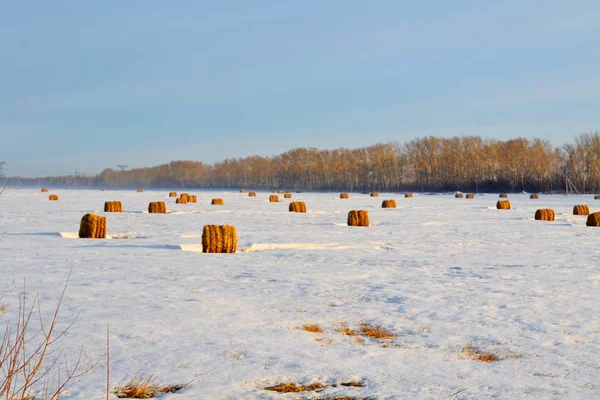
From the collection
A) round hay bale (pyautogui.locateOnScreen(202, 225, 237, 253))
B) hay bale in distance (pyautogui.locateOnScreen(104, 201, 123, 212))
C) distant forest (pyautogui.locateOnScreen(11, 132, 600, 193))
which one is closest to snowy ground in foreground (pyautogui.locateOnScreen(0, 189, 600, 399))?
round hay bale (pyautogui.locateOnScreen(202, 225, 237, 253))

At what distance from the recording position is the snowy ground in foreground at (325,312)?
533cm

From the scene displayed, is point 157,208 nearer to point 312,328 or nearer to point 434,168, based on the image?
point 312,328

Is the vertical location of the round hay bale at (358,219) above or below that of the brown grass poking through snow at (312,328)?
above

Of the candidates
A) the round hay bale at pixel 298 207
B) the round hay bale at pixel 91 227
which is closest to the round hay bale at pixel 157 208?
the round hay bale at pixel 298 207

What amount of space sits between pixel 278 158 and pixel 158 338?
518ft

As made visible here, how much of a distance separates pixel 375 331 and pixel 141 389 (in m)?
3.02

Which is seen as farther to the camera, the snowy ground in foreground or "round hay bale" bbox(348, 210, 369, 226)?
"round hay bale" bbox(348, 210, 369, 226)

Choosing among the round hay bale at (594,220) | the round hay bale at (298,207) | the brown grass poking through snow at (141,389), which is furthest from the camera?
the round hay bale at (298,207)

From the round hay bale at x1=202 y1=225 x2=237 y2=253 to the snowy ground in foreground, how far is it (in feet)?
1.92

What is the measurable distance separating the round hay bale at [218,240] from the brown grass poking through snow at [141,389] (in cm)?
909

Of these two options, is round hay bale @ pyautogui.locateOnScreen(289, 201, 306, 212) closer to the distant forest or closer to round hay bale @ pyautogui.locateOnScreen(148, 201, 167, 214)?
round hay bale @ pyautogui.locateOnScreen(148, 201, 167, 214)

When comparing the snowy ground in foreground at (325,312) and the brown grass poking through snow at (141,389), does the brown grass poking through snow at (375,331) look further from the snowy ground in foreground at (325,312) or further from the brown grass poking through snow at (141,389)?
the brown grass poking through snow at (141,389)

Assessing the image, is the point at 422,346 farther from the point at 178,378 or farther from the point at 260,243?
the point at 260,243

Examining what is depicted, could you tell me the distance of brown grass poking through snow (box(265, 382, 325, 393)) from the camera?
16.5ft
